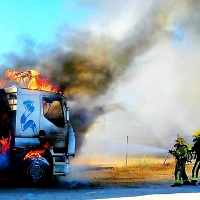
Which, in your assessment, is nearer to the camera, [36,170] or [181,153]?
[36,170]

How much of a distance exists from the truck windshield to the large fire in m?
1.48

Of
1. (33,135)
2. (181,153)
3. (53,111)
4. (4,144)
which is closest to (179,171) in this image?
(181,153)

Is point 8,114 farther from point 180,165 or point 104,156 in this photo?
point 104,156

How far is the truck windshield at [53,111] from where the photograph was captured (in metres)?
12.2

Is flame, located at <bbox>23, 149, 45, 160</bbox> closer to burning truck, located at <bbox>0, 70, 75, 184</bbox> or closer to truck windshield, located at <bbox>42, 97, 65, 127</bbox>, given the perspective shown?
burning truck, located at <bbox>0, 70, 75, 184</bbox>

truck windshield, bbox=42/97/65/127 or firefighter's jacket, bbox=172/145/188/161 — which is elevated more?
truck windshield, bbox=42/97/65/127

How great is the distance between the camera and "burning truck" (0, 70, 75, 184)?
1163cm

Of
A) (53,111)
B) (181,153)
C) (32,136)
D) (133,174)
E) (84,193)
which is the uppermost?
(53,111)

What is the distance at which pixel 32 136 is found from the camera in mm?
11820

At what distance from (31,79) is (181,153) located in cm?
548

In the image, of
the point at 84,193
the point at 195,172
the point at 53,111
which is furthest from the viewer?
the point at 195,172

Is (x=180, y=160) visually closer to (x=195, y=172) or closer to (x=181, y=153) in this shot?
(x=181, y=153)

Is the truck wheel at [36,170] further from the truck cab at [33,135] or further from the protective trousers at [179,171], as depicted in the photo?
the protective trousers at [179,171]

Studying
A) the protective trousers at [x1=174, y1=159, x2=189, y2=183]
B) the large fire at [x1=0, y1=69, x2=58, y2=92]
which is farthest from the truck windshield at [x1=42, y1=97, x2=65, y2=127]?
the protective trousers at [x1=174, y1=159, x2=189, y2=183]
